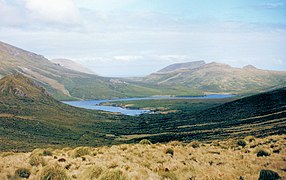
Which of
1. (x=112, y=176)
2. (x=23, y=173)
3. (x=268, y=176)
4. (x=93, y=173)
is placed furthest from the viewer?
(x=23, y=173)

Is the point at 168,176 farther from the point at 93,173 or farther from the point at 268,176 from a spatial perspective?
the point at 268,176

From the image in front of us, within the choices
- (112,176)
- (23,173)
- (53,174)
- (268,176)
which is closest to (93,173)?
(53,174)

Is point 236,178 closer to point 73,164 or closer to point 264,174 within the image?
point 264,174

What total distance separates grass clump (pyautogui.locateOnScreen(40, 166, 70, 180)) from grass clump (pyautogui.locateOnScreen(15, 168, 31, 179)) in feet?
8.06

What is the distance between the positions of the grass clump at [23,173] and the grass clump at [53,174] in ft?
8.06

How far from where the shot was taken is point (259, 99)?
576 feet

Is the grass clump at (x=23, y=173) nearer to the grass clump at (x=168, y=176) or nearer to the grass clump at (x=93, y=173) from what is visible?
the grass clump at (x=93, y=173)

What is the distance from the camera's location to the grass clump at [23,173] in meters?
20.7

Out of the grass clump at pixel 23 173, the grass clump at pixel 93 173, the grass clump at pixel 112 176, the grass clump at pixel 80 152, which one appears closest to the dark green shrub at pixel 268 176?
the grass clump at pixel 112 176

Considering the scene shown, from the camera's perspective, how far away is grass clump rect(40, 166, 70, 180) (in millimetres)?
18359

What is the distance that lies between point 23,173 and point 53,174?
12.3ft

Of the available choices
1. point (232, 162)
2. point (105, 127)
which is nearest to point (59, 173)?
point (232, 162)

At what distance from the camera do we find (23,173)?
2089cm

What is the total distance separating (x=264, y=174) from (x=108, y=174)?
9.06 metres
